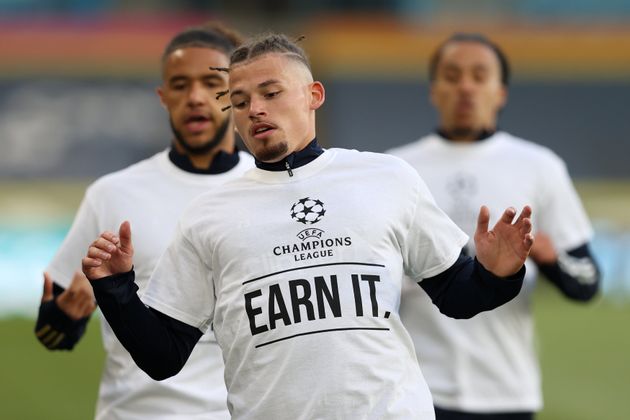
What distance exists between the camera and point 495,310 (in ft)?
19.0

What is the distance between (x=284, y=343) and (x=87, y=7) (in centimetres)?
1466

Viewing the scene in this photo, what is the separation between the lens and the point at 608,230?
14.4m

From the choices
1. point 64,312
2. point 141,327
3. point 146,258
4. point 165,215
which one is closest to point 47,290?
point 64,312

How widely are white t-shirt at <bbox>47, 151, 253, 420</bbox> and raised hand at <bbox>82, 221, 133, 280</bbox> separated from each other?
3.51ft

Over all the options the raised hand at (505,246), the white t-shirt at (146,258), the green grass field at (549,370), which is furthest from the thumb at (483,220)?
the green grass field at (549,370)

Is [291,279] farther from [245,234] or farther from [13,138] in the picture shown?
[13,138]

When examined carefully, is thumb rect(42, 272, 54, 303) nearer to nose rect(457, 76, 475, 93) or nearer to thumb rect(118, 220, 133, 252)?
thumb rect(118, 220, 133, 252)

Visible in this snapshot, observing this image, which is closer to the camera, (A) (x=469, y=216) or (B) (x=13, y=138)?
(A) (x=469, y=216)

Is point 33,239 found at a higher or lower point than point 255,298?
lower

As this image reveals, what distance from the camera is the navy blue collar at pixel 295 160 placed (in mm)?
4019

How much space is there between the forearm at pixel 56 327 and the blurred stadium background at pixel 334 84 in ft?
30.0

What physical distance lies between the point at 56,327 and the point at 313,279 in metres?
1.51

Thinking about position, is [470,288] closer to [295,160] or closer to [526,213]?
[526,213]

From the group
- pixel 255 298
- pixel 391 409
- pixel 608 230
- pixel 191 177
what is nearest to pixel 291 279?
pixel 255 298
